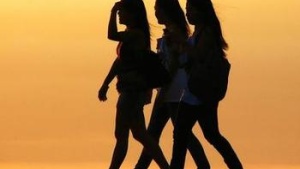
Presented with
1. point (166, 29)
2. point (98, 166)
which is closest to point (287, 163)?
point (98, 166)

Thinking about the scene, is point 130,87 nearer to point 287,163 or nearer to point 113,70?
point 113,70

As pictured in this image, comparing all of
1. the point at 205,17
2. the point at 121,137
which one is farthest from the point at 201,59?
the point at 121,137

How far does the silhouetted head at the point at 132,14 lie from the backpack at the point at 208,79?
0.77m

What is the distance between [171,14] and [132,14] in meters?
0.32

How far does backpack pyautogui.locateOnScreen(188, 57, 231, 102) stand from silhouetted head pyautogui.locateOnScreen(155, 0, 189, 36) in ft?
2.24

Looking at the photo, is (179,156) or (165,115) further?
(165,115)

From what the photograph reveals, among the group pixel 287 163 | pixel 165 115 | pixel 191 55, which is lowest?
pixel 287 163

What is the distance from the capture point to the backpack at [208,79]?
9727 millimetres

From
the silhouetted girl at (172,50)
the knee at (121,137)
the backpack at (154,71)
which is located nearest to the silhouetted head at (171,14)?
the silhouetted girl at (172,50)

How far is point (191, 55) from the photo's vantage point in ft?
32.1

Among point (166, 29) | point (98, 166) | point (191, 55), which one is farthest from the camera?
point (98, 166)

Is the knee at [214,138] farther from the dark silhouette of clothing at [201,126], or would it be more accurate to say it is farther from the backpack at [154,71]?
the backpack at [154,71]

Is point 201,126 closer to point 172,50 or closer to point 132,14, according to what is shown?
point 172,50

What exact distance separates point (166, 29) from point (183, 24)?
0.15 meters
